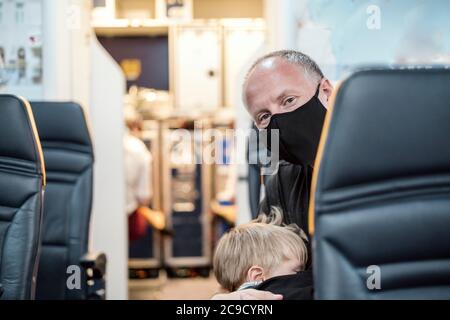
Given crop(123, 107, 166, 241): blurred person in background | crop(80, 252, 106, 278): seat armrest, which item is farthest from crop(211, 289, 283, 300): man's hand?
crop(123, 107, 166, 241): blurred person in background

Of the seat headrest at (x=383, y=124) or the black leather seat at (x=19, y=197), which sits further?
the black leather seat at (x=19, y=197)

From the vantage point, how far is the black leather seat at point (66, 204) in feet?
7.59

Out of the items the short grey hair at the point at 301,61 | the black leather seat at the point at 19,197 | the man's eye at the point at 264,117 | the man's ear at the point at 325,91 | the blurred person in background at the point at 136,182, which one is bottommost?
the blurred person in background at the point at 136,182

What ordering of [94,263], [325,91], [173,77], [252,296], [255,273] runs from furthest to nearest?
[173,77], [94,263], [325,91], [255,273], [252,296]

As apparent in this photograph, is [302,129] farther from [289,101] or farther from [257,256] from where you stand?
[257,256]

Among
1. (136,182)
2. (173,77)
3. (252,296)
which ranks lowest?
(136,182)

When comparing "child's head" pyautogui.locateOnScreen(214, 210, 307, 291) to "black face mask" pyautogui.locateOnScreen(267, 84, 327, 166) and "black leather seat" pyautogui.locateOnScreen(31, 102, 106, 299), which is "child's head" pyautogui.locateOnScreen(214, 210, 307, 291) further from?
"black leather seat" pyautogui.locateOnScreen(31, 102, 106, 299)

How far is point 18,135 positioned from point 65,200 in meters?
0.66

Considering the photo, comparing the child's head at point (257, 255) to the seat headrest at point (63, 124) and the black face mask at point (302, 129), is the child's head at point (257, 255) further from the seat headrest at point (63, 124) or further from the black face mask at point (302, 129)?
the seat headrest at point (63, 124)

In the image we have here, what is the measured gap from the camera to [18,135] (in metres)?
1.71

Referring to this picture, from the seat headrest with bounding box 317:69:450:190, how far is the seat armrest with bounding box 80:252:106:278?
1287 mm

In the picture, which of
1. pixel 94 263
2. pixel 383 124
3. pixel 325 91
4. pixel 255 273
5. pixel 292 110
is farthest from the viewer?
pixel 94 263

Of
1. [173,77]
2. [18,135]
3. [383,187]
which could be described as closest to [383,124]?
[383,187]

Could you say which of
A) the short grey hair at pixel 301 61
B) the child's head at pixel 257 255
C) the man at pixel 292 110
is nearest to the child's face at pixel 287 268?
the child's head at pixel 257 255
